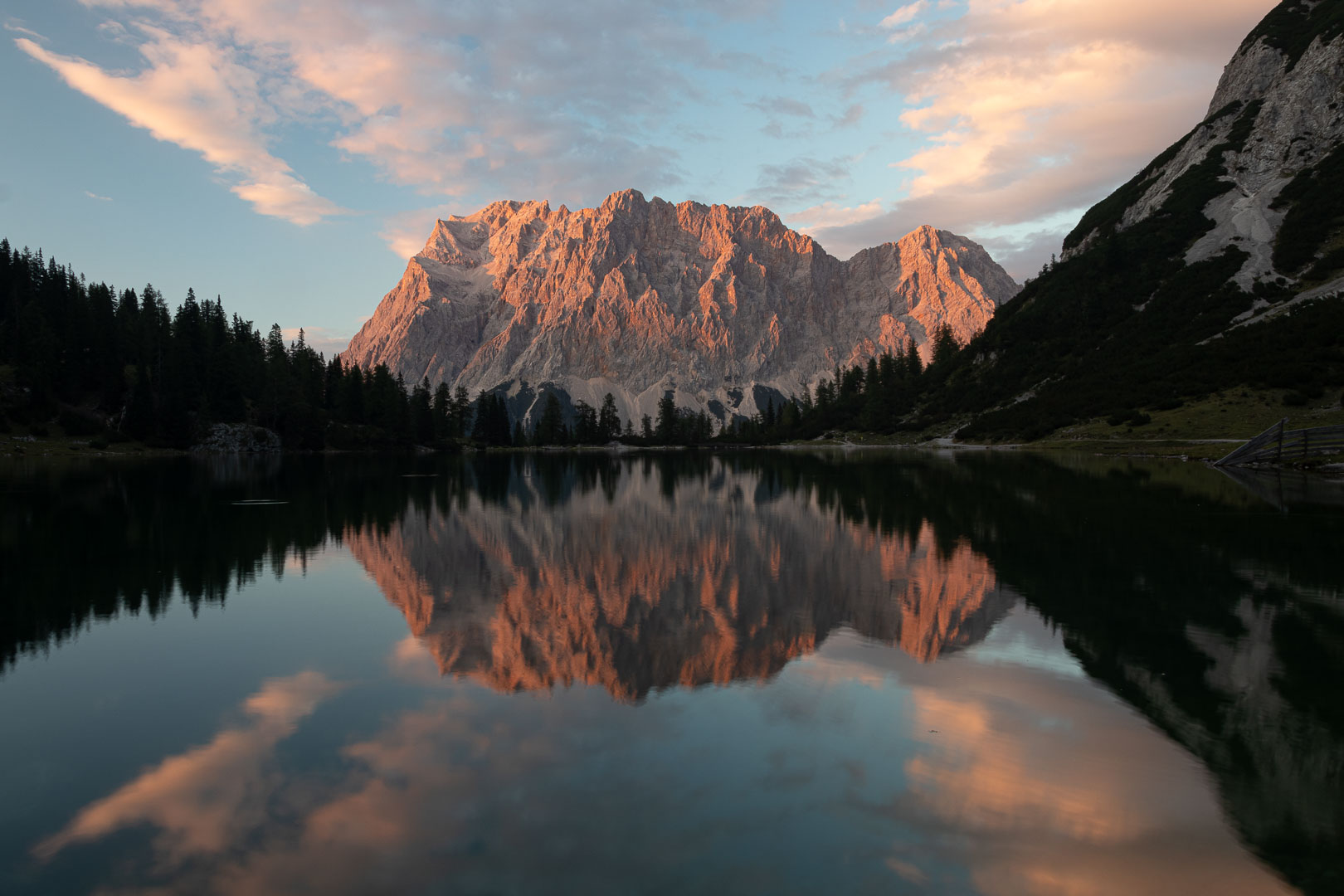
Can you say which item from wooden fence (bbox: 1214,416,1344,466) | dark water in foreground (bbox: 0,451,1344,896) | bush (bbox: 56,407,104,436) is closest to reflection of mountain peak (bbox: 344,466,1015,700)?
dark water in foreground (bbox: 0,451,1344,896)

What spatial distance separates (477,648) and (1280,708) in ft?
40.9

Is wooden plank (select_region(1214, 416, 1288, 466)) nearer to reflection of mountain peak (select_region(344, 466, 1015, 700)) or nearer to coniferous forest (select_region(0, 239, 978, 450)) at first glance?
reflection of mountain peak (select_region(344, 466, 1015, 700))

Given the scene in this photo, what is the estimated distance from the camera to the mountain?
9925cm

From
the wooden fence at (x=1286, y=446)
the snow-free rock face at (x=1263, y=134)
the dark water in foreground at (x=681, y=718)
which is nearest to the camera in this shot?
the dark water in foreground at (x=681, y=718)

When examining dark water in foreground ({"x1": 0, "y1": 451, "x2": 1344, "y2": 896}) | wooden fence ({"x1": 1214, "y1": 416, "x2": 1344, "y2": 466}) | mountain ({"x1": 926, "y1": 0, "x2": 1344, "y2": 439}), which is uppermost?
mountain ({"x1": 926, "y1": 0, "x2": 1344, "y2": 439})

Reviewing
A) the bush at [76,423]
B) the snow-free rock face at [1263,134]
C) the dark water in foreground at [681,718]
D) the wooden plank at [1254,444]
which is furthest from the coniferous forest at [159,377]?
the snow-free rock face at [1263,134]

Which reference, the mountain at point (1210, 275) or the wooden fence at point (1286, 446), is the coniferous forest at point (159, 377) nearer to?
the mountain at point (1210, 275)

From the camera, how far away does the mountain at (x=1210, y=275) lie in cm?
9925

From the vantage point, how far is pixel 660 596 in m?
17.5

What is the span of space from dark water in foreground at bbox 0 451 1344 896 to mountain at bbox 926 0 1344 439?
3271 inches

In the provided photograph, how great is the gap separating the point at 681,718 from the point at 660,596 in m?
7.45

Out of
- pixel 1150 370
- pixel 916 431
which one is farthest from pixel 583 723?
pixel 916 431

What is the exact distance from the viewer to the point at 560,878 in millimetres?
6371

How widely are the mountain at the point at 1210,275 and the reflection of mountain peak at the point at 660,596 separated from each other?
81.3m
